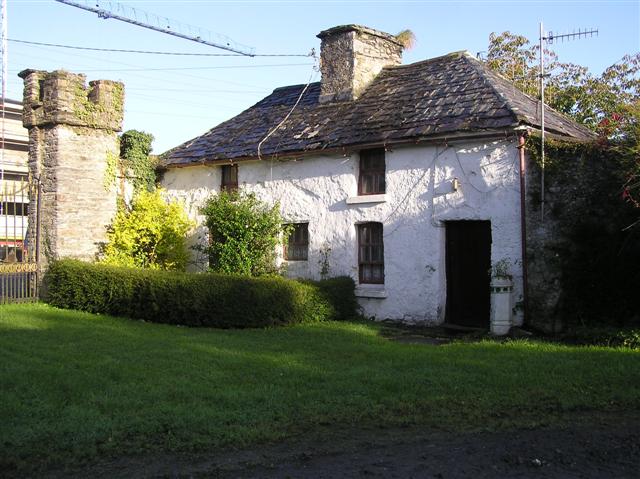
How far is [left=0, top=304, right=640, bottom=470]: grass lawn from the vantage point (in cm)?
662

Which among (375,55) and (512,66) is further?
(512,66)

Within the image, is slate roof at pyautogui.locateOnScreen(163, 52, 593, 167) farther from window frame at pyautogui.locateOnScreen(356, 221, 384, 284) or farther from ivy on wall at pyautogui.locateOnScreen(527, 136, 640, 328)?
window frame at pyautogui.locateOnScreen(356, 221, 384, 284)

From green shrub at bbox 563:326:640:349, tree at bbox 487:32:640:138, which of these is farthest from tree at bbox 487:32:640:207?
green shrub at bbox 563:326:640:349

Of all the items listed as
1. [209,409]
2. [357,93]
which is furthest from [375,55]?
[209,409]

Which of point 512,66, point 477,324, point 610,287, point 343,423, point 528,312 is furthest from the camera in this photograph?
point 512,66

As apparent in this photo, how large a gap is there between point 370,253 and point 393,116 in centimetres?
341

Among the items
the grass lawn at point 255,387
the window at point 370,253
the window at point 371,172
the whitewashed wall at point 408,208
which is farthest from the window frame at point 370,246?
the grass lawn at point 255,387

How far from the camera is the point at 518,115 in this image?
13.9 m

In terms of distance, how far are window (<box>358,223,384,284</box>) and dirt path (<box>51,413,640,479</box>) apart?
31.9 feet

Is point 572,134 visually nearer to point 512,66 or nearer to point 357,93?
point 357,93

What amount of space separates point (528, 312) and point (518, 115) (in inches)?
158

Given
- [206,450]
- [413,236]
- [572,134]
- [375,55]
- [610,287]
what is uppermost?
[375,55]

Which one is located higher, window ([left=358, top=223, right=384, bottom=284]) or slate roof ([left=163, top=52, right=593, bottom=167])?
slate roof ([left=163, top=52, right=593, bottom=167])

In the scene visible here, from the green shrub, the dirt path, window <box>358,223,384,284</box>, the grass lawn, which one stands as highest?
window <box>358,223,384,284</box>
